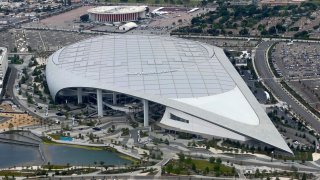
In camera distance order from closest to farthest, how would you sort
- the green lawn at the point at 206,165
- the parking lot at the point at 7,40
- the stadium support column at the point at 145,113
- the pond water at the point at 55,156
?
the green lawn at the point at 206,165, the pond water at the point at 55,156, the stadium support column at the point at 145,113, the parking lot at the point at 7,40

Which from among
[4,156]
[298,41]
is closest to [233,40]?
[298,41]

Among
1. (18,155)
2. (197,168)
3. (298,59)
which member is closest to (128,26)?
(298,59)

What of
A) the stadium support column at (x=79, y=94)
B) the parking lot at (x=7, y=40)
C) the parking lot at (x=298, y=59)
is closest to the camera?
the stadium support column at (x=79, y=94)

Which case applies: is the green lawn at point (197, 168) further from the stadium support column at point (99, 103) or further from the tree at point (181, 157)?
the stadium support column at point (99, 103)

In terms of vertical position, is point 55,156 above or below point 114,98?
below

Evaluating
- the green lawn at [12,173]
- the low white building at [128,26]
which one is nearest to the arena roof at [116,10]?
the low white building at [128,26]

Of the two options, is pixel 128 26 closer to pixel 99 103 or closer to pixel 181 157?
pixel 99 103

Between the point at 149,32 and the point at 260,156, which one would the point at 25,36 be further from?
the point at 260,156
